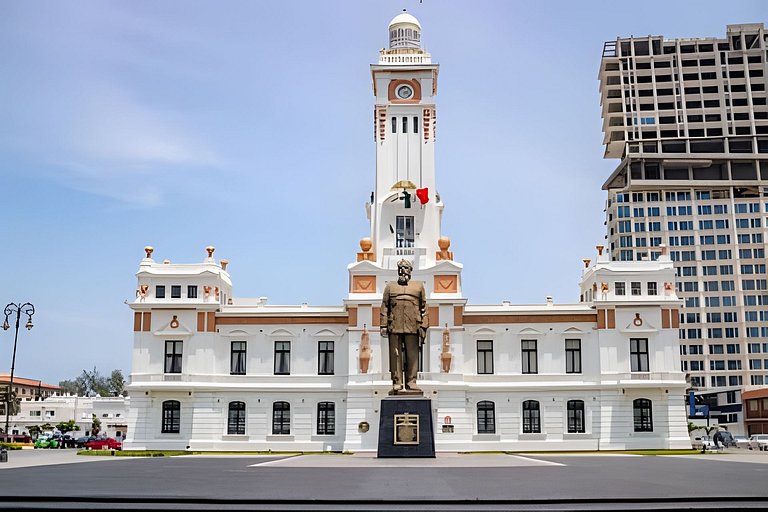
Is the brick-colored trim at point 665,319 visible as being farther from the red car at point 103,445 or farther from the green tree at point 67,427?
the green tree at point 67,427

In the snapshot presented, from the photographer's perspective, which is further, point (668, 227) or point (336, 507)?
point (668, 227)

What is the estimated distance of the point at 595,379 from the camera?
166 feet

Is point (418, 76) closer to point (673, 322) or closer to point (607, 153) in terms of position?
point (673, 322)

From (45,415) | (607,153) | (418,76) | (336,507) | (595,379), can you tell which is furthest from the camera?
(607,153)

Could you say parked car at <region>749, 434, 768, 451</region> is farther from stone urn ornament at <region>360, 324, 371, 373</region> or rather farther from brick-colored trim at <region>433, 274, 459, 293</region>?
stone urn ornament at <region>360, 324, 371, 373</region>

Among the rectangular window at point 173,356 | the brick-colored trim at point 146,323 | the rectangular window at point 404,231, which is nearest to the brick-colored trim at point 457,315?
the rectangular window at point 404,231

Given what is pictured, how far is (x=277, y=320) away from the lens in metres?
52.0

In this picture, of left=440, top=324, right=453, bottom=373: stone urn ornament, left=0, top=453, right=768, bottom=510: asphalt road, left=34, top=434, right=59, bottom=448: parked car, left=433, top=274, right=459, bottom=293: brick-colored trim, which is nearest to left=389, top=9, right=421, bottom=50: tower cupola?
left=433, top=274, right=459, bottom=293: brick-colored trim

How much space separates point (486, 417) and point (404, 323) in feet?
73.1

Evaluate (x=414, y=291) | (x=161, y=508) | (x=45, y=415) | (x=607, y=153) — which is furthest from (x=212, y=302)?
(x=607, y=153)

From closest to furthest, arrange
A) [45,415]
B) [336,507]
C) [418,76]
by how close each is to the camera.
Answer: [336,507] < [418,76] < [45,415]

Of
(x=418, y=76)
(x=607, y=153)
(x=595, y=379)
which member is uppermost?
(x=607, y=153)

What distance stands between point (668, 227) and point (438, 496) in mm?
92193

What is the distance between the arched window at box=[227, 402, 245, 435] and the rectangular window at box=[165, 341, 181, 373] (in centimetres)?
370
